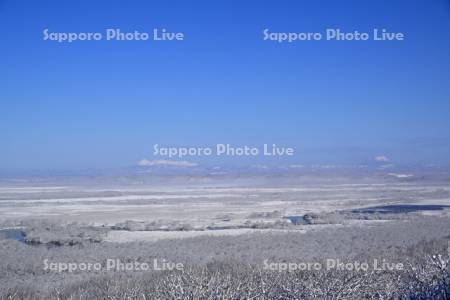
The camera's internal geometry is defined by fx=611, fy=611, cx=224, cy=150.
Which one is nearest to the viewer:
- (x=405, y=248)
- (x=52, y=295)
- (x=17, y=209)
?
(x=52, y=295)

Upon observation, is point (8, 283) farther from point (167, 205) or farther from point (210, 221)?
point (167, 205)

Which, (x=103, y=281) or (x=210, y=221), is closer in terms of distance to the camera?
(x=103, y=281)

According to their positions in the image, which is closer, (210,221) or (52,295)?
(52,295)

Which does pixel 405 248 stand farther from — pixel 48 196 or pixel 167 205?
pixel 48 196

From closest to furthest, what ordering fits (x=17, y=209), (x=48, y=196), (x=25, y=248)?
(x=25, y=248)
(x=17, y=209)
(x=48, y=196)

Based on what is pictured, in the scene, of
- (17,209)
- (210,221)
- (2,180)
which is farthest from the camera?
(2,180)

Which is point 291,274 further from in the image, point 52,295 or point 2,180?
point 2,180

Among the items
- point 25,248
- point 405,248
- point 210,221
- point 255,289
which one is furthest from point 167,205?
point 255,289

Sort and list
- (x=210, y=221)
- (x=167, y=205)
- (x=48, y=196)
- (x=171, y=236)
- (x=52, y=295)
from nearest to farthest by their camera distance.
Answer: (x=52, y=295), (x=171, y=236), (x=210, y=221), (x=167, y=205), (x=48, y=196)

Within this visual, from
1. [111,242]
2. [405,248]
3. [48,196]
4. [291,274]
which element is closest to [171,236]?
[111,242]
